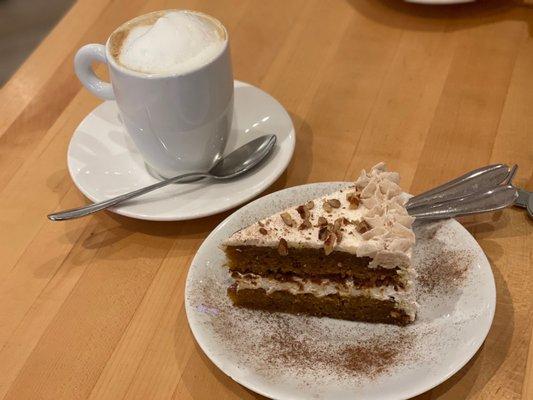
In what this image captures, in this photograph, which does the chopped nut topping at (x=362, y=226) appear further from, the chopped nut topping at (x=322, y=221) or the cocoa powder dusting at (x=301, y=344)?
the cocoa powder dusting at (x=301, y=344)

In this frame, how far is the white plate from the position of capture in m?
0.91

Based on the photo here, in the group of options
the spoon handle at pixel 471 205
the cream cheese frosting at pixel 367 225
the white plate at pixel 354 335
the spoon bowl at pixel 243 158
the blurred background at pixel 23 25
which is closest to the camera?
the white plate at pixel 354 335

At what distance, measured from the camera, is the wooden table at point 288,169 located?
1003mm

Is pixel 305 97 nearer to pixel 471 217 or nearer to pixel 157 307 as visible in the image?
pixel 471 217

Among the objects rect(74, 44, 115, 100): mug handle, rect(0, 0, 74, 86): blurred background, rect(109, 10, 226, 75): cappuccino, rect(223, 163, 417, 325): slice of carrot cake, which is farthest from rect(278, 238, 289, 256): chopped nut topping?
rect(0, 0, 74, 86): blurred background

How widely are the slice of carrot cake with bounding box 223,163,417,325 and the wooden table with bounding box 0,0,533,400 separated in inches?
5.4

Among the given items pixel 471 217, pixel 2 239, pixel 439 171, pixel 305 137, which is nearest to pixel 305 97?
pixel 305 137

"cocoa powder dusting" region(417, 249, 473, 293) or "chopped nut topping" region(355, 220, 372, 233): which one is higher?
"chopped nut topping" region(355, 220, 372, 233)

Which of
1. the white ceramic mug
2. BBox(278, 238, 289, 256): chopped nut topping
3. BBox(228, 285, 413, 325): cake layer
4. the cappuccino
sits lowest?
BBox(228, 285, 413, 325): cake layer

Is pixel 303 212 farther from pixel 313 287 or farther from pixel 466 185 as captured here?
pixel 466 185

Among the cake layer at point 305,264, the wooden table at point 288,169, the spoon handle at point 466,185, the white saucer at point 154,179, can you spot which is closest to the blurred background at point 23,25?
the wooden table at point 288,169

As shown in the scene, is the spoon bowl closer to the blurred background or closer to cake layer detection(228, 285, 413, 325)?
cake layer detection(228, 285, 413, 325)

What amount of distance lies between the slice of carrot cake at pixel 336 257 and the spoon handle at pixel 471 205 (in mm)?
75

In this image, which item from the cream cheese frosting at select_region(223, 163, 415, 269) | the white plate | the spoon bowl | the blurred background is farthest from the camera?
the blurred background
